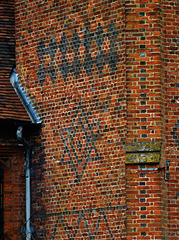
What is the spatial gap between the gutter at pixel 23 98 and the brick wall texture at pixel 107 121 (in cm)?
26

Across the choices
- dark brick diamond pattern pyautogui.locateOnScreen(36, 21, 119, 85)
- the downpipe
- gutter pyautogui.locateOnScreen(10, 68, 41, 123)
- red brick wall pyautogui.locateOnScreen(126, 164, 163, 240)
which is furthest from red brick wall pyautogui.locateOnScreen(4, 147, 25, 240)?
red brick wall pyautogui.locateOnScreen(126, 164, 163, 240)

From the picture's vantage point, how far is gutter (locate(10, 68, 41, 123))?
16.4 metres

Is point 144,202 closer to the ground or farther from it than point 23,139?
closer to the ground

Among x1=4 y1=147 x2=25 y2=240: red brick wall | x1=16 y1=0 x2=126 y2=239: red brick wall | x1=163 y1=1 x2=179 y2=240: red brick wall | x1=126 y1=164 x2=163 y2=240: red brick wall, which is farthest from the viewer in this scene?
x1=4 y1=147 x2=25 y2=240: red brick wall

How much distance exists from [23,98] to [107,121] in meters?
2.60

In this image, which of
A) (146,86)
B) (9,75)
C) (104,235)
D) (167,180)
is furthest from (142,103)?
(9,75)

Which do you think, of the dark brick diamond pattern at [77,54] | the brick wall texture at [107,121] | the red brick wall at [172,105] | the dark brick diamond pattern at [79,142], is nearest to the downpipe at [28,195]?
the brick wall texture at [107,121]

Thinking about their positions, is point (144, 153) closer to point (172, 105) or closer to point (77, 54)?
point (172, 105)

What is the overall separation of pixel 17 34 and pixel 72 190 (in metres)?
4.01

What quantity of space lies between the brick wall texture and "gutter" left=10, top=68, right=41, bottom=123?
0.26 metres

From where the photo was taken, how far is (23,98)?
1672 cm

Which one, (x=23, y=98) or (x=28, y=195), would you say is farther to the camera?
(x=23, y=98)

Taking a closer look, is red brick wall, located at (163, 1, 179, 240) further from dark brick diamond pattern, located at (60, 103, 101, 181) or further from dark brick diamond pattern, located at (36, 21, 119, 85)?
dark brick diamond pattern, located at (60, 103, 101, 181)

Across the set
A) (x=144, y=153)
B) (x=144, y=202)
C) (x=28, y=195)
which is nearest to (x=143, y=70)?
(x=144, y=153)
